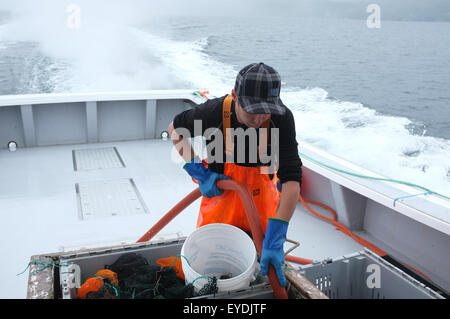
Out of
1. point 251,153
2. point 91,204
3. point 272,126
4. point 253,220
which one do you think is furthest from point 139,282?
point 91,204

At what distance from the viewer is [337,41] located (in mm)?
24266

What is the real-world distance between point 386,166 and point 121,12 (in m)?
21.6

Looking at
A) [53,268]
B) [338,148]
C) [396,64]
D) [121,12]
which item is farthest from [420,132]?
[121,12]

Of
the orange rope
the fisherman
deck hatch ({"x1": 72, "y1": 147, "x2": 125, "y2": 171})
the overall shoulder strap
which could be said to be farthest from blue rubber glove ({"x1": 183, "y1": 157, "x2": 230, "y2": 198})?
deck hatch ({"x1": 72, "y1": 147, "x2": 125, "y2": 171})

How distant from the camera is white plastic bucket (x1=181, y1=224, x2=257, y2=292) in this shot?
1.54 m

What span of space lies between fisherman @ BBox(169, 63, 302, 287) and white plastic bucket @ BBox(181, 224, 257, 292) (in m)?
0.13

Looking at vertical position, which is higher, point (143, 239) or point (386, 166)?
point (143, 239)

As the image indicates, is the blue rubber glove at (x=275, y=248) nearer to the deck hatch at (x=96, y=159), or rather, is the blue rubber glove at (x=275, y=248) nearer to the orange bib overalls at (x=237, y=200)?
the orange bib overalls at (x=237, y=200)

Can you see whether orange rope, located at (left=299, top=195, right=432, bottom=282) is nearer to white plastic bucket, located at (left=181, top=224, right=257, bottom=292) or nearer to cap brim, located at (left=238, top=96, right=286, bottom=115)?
white plastic bucket, located at (left=181, top=224, right=257, bottom=292)

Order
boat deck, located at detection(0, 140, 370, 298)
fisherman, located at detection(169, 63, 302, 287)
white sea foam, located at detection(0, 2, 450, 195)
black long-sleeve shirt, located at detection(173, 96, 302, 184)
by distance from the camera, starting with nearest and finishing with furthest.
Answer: fisherman, located at detection(169, 63, 302, 287), black long-sleeve shirt, located at detection(173, 96, 302, 184), boat deck, located at detection(0, 140, 370, 298), white sea foam, located at detection(0, 2, 450, 195)

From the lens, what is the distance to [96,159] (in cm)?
402

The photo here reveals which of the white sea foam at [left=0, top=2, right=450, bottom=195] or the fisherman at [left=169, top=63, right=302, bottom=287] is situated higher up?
the fisherman at [left=169, top=63, right=302, bottom=287]

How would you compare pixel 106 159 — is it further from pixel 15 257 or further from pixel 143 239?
pixel 143 239

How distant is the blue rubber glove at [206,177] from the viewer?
1764 millimetres
